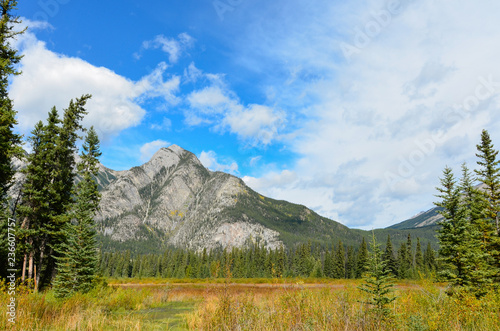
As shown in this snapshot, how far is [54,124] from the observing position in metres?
24.7

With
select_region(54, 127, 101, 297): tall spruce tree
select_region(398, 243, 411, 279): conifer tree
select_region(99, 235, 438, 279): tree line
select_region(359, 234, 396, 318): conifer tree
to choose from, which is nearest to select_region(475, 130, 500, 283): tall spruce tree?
select_region(359, 234, 396, 318): conifer tree

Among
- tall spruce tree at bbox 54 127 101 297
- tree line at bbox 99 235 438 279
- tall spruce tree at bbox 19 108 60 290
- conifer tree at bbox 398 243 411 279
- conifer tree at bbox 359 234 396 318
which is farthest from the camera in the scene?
tree line at bbox 99 235 438 279

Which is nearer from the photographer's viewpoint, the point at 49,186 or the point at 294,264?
the point at 49,186

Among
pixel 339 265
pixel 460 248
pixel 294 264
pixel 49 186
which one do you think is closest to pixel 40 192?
pixel 49 186

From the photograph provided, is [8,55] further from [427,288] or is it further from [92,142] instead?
[427,288]

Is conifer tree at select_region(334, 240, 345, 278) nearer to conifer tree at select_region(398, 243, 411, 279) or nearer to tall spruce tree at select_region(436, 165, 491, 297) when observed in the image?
conifer tree at select_region(398, 243, 411, 279)

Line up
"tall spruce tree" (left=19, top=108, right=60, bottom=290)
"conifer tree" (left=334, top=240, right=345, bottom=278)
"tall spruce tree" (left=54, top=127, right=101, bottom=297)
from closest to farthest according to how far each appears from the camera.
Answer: "tall spruce tree" (left=54, top=127, right=101, bottom=297), "tall spruce tree" (left=19, top=108, right=60, bottom=290), "conifer tree" (left=334, top=240, right=345, bottom=278)

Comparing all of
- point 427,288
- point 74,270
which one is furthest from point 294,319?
point 74,270

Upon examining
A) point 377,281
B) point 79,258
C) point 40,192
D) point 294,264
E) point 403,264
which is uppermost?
point 40,192

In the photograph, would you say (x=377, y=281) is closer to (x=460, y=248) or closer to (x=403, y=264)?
(x=460, y=248)

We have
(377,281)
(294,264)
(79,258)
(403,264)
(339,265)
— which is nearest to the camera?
(377,281)

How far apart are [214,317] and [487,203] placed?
32628 millimetres

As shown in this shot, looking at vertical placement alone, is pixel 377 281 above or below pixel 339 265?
above

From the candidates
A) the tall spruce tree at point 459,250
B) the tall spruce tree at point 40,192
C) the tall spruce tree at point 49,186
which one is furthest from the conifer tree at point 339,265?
the tall spruce tree at point 40,192
